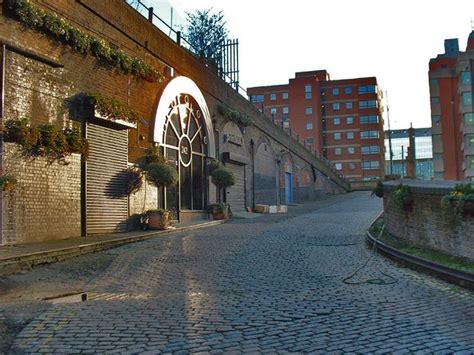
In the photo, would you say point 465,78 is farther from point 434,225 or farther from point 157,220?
point 434,225

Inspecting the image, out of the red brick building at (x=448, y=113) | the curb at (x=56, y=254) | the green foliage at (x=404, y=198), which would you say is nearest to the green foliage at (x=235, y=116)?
the curb at (x=56, y=254)

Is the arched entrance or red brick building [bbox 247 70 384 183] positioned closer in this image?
the arched entrance

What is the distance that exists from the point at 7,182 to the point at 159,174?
21.8ft

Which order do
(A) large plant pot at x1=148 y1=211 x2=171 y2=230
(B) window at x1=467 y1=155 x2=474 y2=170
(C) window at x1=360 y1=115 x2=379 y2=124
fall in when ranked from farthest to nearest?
(C) window at x1=360 y1=115 x2=379 y2=124, (B) window at x1=467 y1=155 x2=474 y2=170, (A) large plant pot at x1=148 y1=211 x2=171 y2=230

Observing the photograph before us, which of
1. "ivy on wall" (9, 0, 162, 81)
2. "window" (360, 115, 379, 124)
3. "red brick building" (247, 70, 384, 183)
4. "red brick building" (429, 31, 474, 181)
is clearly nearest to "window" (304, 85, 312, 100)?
"red brick building" (247, 70, 384, 183)

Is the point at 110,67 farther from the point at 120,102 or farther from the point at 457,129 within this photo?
the point at 457,129

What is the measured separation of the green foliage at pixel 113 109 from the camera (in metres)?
14.5

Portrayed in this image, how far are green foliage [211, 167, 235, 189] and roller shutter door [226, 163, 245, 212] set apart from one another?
2.84 meters

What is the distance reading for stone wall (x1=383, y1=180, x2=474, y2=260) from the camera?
29.9ft

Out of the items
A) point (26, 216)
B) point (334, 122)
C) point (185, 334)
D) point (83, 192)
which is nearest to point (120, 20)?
point (83, 192)

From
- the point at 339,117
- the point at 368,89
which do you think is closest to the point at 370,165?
the point at 339,117

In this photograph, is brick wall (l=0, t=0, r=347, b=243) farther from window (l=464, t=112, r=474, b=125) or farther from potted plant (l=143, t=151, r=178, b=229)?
window (l=464, t=112, r=474, b=125)

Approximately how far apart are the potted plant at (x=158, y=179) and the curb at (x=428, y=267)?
7567mm

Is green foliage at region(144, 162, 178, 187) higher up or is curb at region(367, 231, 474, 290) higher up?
green foliage at region(144, 162, 178, 187)
